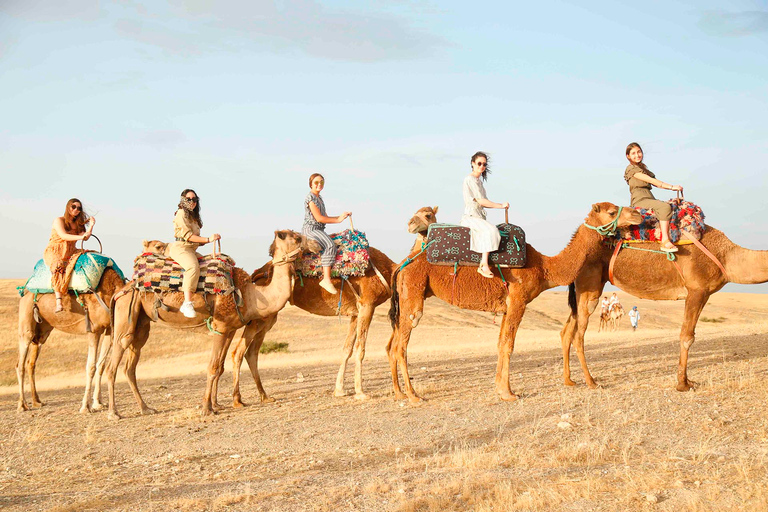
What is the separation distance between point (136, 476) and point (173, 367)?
17022mm

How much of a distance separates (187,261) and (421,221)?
3932mm

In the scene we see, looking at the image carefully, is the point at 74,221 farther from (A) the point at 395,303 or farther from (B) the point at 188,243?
(A) the point at 395,303

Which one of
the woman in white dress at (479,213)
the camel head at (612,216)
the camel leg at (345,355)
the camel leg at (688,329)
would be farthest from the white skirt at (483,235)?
the camel leg at (688,329)

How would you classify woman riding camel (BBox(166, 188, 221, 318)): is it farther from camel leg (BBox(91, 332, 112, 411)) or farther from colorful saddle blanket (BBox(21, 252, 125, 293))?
camel leg (BBox(91, 332, 112, 411))

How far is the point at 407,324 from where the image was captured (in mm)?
11430

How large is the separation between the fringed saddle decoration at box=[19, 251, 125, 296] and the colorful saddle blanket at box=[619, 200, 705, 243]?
901 cm

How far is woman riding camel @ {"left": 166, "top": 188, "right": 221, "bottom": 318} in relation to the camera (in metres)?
11.0

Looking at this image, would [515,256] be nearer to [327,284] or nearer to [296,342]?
[327,284]

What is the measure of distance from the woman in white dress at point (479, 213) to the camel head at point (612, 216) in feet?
4.99

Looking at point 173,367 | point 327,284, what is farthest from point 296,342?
point 327,284

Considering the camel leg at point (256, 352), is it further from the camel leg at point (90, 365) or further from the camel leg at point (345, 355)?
the camel leg at point (90, 365)

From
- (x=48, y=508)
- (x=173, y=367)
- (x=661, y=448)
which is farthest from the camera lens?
(x=173, y=367)

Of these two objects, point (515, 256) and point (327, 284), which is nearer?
point (515, 256)

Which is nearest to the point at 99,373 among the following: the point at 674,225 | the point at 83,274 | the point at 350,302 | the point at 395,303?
the point at 83,274
